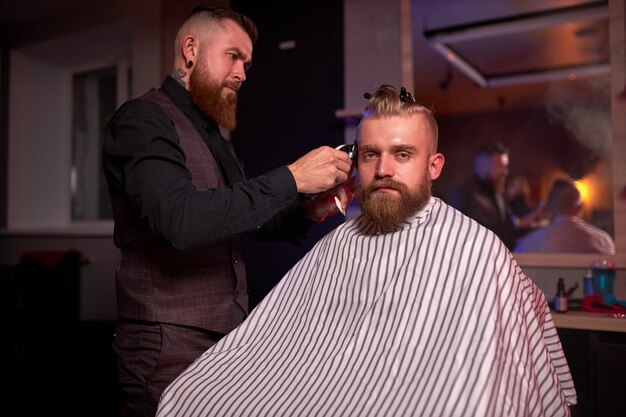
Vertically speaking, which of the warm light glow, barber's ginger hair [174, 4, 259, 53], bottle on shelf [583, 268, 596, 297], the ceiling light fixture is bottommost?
bottle on shelf [583, 268, 596, 297]

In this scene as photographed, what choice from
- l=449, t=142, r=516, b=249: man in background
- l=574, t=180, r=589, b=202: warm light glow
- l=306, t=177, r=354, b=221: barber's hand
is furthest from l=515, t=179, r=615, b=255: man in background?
l=306, t=177, r=354, b=221: barber's hand

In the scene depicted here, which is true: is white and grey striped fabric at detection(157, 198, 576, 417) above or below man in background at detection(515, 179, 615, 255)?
below

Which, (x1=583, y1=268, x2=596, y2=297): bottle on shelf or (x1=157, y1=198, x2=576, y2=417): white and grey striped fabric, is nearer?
(x1=157, y1=198, x2=576, y2=417): white and grey striped fabric

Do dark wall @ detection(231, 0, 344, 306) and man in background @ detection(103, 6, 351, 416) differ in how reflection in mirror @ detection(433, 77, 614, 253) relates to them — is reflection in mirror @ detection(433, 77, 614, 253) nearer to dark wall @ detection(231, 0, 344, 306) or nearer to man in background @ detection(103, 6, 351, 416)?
dark wall @ detection(231, 0, 344, 306)

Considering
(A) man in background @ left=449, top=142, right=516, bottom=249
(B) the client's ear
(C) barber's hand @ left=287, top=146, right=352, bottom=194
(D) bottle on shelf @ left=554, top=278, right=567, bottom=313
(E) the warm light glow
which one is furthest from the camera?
(A) man in background @ left=449, top=142, right=516, bottom=249

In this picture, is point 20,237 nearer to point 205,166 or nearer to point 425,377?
point 205,166

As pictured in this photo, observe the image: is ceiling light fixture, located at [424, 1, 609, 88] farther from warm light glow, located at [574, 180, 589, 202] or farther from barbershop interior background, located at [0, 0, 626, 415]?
warm light glow, located at [574, 180, 589, 202]

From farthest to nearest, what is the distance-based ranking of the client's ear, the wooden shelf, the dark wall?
1. the dark wall
2. the wooden shelf
3. the client's ear

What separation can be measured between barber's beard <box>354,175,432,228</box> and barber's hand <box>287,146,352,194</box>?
0.12 m

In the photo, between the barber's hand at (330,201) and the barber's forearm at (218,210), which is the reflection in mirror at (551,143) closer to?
the barber's hand at (330,201)

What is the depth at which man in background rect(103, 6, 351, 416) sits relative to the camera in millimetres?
1308

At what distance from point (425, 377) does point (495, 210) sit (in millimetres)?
1600

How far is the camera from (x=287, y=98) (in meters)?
3.00

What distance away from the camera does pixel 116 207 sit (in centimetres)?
153
